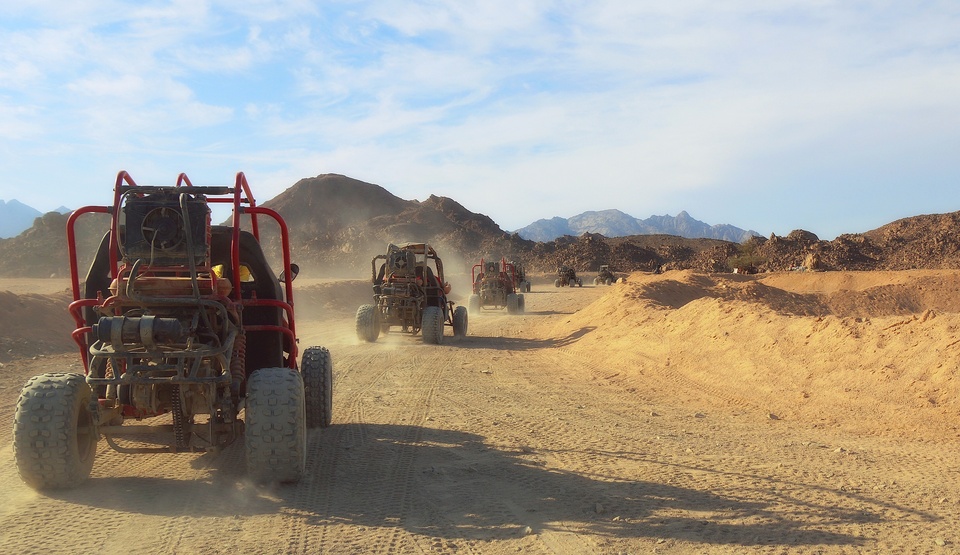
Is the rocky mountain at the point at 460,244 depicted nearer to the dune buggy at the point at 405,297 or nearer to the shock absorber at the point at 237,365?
the dune buggy at the point at 405,297

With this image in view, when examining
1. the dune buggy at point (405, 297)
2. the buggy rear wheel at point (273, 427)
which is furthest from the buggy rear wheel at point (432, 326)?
the buggy rear wheel at point (273, 427)

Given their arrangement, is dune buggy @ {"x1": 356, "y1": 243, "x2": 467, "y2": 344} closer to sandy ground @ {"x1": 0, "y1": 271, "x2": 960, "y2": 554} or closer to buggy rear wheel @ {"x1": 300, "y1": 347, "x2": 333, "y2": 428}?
sandy ground @ {"x1": 0, "y1": 271, "x2": 960, "y2": 554}

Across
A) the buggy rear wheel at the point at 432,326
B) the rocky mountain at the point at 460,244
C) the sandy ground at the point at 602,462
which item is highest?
the rocky mountain at the point at 460,244

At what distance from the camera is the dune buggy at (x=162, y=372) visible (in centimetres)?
511

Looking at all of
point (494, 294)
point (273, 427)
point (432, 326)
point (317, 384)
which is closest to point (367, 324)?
point (432, 326)

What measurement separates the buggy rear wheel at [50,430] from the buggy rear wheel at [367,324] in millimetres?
11323

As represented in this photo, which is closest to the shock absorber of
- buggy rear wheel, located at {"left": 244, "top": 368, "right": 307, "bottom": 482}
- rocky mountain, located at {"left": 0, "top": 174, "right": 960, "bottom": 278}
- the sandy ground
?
buggy rear wheel, located at {"left": 244, "top": 368, "right": 307, "bottom": 482}

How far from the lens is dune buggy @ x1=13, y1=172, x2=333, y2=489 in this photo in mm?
5113

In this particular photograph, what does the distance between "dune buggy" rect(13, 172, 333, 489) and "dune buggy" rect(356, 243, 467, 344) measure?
1074 cm

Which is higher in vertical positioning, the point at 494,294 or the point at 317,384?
the point at 494,294

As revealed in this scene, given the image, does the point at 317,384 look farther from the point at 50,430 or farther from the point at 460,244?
the point at 460,244

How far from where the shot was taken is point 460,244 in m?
97.4

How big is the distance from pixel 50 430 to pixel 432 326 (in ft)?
37.4

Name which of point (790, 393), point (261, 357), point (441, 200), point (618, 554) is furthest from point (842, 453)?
point (441, 200)
